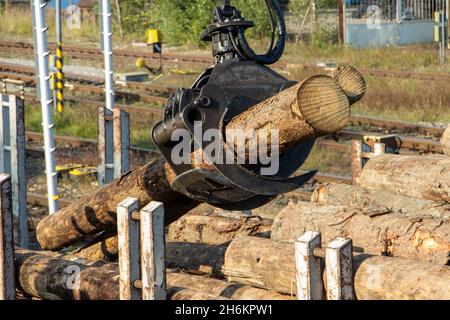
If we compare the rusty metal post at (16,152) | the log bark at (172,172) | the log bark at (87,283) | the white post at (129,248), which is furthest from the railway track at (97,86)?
the white post at (129,248)

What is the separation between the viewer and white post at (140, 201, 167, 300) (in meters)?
6.00

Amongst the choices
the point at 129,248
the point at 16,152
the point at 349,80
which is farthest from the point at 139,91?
the point at 129,248

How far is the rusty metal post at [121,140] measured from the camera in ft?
31.8

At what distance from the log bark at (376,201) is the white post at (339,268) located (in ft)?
6.35

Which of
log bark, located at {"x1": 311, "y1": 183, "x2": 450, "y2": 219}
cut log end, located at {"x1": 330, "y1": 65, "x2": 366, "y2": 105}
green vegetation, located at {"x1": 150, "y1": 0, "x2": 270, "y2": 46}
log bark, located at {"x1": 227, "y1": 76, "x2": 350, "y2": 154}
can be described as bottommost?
log bark, located at {"x1": 311, "y1": 183, "x2": 450, "y2": 219}

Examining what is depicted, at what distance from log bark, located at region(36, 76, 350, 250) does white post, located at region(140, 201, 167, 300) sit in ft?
2.64

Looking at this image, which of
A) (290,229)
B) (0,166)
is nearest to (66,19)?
(0,166)

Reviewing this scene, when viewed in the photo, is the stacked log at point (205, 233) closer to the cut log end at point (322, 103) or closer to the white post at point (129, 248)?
the white post at point (129, 248)

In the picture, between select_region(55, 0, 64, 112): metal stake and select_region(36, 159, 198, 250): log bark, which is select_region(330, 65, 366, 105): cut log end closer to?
select_region(36, 159, 198, 250): log bark

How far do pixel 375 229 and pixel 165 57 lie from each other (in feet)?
63.2

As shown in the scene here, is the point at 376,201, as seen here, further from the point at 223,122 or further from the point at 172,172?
the point at 223,122

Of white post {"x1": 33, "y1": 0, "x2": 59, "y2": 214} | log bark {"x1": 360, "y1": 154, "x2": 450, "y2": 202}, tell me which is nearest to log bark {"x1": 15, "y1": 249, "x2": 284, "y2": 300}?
log bark {"x1": 360, "y1": 154, "x2": 450, "y2": 202}

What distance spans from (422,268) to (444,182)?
86.9 inches

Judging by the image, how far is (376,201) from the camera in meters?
8.16
